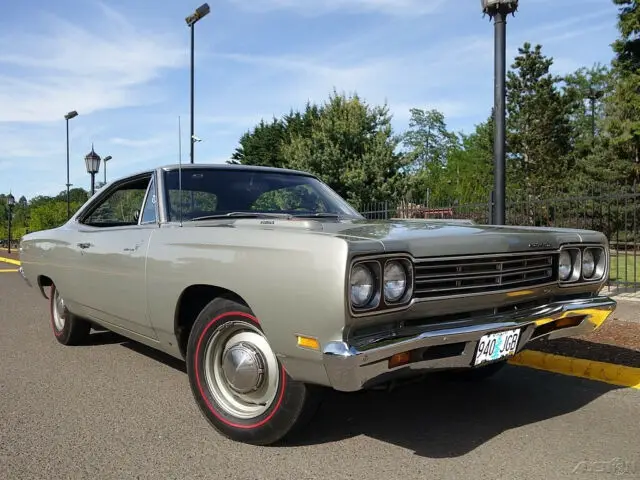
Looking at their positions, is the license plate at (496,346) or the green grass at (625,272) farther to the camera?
the green grass at (625,272)

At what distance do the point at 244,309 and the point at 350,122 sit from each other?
23.2m

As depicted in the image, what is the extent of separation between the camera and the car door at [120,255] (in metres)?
3.78

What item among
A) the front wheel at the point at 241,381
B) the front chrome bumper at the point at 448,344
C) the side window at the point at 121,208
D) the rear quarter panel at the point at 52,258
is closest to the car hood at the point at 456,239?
the front chrome bumper at the point at 448,344

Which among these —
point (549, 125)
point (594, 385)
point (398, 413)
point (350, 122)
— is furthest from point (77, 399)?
point (549, 125)

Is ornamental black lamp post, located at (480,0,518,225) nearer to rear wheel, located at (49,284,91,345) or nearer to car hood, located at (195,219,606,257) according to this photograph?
car hood, located at (195,219,606,257)

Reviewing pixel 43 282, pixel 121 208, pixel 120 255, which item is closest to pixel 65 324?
pixel 43 282

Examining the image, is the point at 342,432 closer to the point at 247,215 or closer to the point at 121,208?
the point at 247,215

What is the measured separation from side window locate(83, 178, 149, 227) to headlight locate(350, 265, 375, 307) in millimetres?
2232

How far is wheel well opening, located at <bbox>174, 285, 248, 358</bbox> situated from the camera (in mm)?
3312

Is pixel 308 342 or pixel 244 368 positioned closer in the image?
pixel 308 342

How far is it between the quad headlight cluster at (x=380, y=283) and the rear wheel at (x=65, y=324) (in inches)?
143

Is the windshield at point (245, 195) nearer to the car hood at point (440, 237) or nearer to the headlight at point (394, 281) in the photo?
the car hood at point (440, 237)

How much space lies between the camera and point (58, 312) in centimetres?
564

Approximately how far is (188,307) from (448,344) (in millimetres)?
1570
